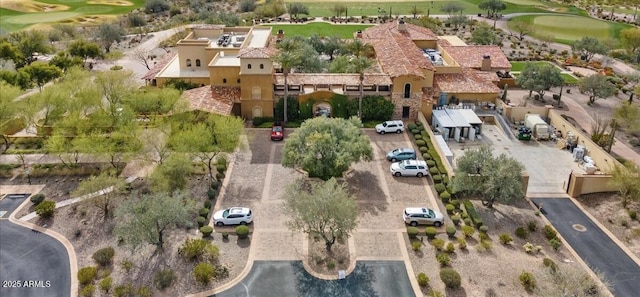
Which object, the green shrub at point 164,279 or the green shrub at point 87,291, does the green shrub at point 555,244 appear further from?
the green shrub at point 87,291

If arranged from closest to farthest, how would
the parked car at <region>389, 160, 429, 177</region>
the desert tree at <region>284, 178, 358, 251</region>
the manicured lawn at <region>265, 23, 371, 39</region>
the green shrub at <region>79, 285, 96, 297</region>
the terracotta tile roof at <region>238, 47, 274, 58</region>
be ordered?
1. the green shrub at <region>79, 285, 96, 297</region>
2. the desert tree at <region>284, 178, 358, 251</region>
3. the parked car at <region>389, 160, 429, 177</region>
4. the terracotta tile roof at <region>238, 47, 274, 58</region>
5. the manicured lawn at <region>265, 23, 371, 39</region>

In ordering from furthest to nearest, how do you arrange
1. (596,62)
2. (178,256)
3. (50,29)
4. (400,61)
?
1. (50,29)
2. (596,62)
3. (400,61)
4. (178,256)

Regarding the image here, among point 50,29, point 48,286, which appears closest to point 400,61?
point 48,286

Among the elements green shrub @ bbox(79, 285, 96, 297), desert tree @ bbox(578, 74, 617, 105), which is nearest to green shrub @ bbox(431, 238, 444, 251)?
green shrub @ bbox(79, 285, 96, 297)

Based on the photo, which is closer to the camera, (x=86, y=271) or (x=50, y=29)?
(x=86, y=271)

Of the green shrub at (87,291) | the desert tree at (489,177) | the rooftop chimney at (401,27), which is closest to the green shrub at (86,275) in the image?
the green shrub at (87,291)

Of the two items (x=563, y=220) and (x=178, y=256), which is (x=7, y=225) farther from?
(x=563, y=220)

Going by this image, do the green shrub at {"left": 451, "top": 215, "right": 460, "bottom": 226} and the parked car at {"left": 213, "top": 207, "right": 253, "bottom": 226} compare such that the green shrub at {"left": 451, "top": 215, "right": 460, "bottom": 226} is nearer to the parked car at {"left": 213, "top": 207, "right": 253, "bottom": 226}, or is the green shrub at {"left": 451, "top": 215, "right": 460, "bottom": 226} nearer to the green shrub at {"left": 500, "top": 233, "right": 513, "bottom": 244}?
the green shrub at {"left": 500, "top": 233, "right": 513, "bottom": 244}
